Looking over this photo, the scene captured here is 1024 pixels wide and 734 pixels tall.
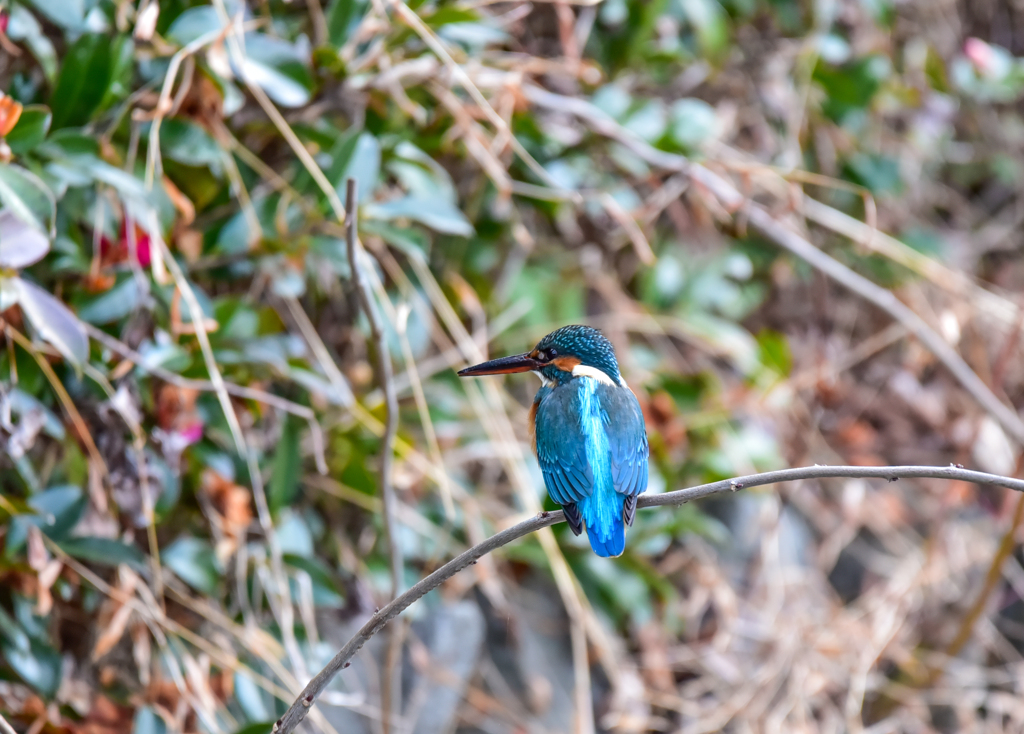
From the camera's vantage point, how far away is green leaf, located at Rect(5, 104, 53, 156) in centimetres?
127

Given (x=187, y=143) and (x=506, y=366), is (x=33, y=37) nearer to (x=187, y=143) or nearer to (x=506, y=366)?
(x=187, y=143)

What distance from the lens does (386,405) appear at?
1253 millimetres

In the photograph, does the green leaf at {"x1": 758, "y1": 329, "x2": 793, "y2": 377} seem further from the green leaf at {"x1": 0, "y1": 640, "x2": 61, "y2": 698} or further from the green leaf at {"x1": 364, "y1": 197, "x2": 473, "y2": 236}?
the green leaf at {"x1": 0, "y1": 640, "x2": 61, "y2": 698}

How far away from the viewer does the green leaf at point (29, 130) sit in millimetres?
1271

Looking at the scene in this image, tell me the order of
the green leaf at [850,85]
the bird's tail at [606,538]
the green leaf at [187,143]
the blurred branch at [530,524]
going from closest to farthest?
the blurred branch at [530,524], the bird's tail at [606,538], the green leaf at [187,143], the green leaf at [850,85]

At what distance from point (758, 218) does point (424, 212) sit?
81cm

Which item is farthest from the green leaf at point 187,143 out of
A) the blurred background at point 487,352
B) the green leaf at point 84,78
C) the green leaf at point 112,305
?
the green leaf at point 112,305

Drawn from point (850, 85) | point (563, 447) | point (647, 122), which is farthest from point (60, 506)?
point (850, 85)

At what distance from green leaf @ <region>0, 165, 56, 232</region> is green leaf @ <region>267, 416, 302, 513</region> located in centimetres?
55

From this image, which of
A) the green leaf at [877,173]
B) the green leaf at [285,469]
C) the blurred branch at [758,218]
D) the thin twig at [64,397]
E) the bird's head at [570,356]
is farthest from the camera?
the green leaf at [877,173]

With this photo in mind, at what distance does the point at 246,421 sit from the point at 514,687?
924 millimetres

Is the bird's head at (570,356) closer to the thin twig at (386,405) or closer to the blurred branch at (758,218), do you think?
the thin twig at (386,405)

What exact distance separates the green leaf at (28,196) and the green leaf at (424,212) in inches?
20.0

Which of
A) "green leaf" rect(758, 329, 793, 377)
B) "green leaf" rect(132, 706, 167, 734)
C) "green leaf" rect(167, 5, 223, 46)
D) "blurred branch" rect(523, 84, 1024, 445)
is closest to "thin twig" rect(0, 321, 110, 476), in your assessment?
"green leaf" rect(132, 706, 167, 734)
